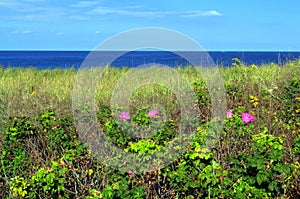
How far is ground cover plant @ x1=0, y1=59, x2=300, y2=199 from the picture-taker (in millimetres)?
3318

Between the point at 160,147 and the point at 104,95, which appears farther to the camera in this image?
the point at 104,95

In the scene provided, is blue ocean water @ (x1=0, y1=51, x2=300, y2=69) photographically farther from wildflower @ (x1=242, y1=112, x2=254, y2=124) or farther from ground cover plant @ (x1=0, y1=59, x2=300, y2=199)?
wildflower @ (x1=242, y1=112, x2=254, y2=124)

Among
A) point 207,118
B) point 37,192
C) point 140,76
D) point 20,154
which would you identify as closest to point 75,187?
point 37,192

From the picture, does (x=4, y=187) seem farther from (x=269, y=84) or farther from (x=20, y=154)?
(x=269, y=84)

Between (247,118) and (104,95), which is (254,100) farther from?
(104,95)

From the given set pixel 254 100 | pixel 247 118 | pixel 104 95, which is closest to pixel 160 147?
pixel 247 118

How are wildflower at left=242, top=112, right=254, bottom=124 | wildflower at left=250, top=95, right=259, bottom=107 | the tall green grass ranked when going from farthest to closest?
the tall green grass
wildflower at left=250, top=95, right=259, bottom=107
wildflower at left=242, top=112, right=254, bottom=124

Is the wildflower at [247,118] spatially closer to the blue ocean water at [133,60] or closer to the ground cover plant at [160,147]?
the ground cover plant at [160,147]

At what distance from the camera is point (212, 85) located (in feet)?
20.5

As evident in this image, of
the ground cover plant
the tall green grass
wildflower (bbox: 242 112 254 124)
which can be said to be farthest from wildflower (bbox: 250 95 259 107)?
wildflower (bbox: 242 112 254 124)

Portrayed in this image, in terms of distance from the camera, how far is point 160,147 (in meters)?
3.52

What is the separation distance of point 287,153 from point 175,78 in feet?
11.7

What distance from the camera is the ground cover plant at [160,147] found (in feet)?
10.9

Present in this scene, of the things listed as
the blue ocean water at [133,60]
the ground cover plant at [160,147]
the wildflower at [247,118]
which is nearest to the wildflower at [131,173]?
the ground cover plant at [160,147]
